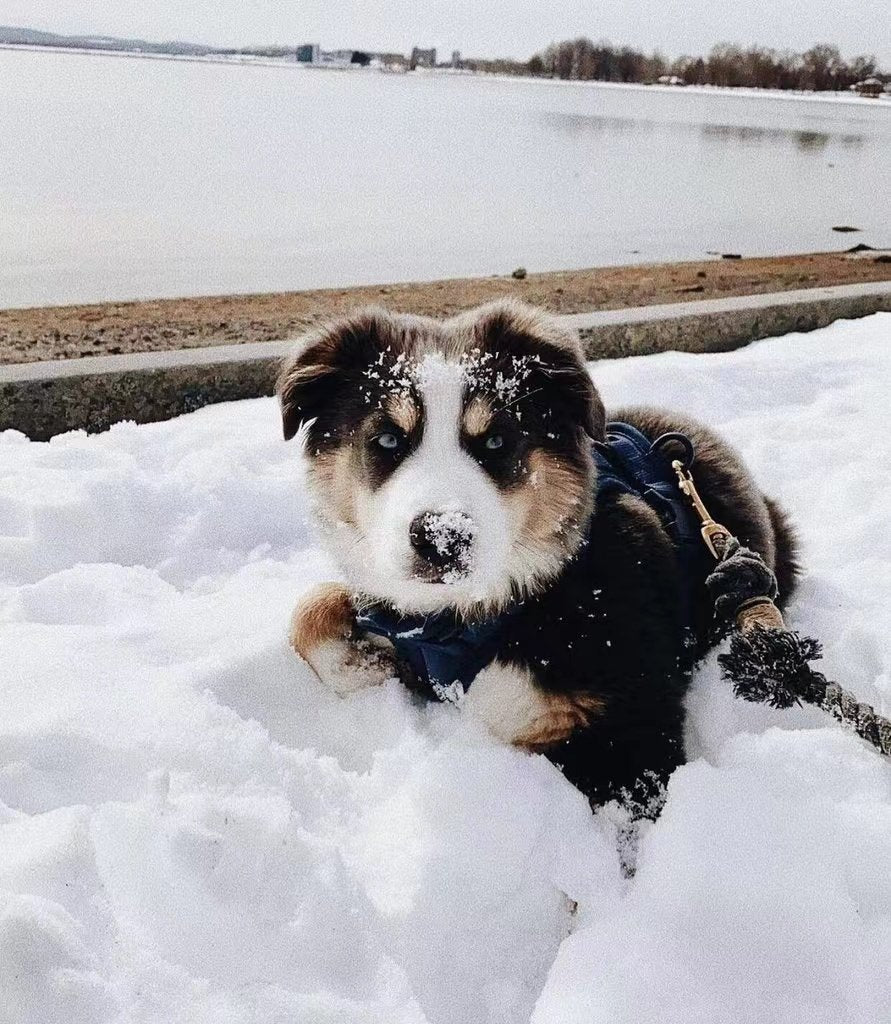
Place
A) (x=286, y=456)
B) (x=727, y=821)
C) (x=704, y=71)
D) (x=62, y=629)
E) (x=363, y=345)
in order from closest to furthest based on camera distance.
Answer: (x=727, y=821)
(x=363, y=345)
(x=62, y=629)
(x=286, y=456)
(x=704, y=71)

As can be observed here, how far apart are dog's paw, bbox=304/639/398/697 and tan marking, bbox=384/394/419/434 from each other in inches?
33.2

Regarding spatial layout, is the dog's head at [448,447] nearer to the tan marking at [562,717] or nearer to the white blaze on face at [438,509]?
the white blaze on face at [438,509]

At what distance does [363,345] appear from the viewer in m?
2.91

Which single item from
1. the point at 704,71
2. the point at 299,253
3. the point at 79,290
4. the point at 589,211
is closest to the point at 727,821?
the point at 79,290

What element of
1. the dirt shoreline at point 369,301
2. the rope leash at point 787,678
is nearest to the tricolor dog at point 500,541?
the rope leash at point 787,678

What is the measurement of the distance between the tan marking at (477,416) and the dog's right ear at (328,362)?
0.40 metres

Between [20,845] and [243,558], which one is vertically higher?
[20,845]

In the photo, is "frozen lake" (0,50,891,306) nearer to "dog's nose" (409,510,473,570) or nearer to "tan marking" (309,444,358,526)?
"tan marking" (309,444,358,526)

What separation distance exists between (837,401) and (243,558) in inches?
150

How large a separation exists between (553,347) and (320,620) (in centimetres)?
115

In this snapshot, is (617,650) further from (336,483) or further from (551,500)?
(336,483)

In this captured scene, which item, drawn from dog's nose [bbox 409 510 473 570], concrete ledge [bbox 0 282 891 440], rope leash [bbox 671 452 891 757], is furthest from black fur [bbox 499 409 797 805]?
concrete ledge [bbox 0 282 891 440]

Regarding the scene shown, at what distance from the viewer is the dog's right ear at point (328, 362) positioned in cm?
290

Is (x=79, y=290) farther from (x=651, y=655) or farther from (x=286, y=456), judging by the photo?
(x=651, y=655)
